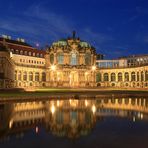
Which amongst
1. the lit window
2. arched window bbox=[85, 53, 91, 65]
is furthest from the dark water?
arched window bbox=[85, 53, 91, 65]

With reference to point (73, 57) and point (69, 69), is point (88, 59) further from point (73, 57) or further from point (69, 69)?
point (69, 69)

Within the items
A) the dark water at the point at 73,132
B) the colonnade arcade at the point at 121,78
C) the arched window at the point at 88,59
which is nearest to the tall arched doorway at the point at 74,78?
the arched window at the point at 88,59

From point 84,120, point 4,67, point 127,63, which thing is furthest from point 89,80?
point 84,120

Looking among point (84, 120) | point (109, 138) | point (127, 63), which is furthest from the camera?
point (127, 63)

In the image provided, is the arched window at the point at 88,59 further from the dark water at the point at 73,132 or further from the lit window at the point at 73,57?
the dark water at the point at 73,132

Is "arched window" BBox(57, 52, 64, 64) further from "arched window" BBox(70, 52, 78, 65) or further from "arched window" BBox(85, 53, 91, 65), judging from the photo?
"arched window" BBox(85, 53, 91, 65)

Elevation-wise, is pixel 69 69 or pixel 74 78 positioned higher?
pixel 69 69

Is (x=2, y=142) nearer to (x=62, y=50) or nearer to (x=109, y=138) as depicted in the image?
(x=109, y=138)

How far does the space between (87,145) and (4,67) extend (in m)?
73.8

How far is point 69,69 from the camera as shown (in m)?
148

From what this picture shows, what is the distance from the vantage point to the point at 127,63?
17188 centimetres

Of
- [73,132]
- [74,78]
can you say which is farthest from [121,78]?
[73,132]

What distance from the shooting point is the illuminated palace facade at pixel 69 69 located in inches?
5763

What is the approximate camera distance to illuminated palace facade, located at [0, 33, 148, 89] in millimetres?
146375
